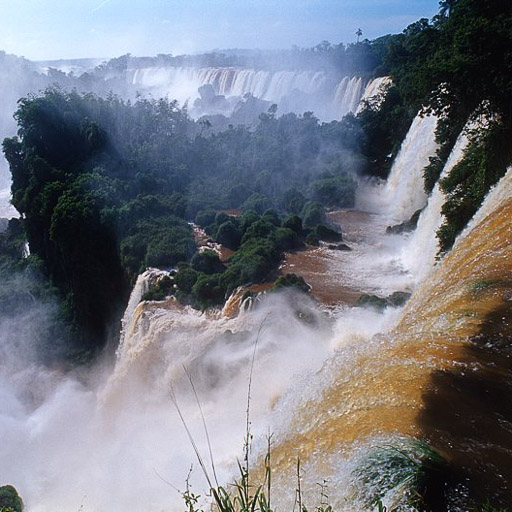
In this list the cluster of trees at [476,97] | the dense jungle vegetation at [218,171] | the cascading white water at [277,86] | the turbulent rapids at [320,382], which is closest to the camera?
the turbulent rapids at [320,382]

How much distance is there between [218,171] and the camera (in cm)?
→ 2677

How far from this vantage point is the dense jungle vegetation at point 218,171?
40.3 ft

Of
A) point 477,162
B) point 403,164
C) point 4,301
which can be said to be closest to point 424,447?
point 477,162

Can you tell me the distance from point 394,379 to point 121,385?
9.87 metres

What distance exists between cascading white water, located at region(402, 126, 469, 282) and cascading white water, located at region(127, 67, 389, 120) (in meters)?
17.3

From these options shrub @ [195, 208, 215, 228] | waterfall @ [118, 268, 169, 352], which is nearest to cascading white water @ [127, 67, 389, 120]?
shrub @ [195, 208, 215, 228]

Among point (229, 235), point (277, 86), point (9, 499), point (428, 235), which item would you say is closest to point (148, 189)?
point (229, 235)

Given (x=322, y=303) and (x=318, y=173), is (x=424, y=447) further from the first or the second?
(x=318, y=173)

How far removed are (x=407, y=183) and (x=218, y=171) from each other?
34.4ft

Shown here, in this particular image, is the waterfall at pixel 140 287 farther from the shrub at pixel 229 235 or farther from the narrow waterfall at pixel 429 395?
the narrow waterfall at pixel 429 395

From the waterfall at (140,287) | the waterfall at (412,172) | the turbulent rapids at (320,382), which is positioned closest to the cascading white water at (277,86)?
the waterfall at (412,172)

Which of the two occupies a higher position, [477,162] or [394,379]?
[477,162]

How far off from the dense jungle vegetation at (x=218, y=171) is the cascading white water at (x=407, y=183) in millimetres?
1244

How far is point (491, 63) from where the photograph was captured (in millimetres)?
11750
